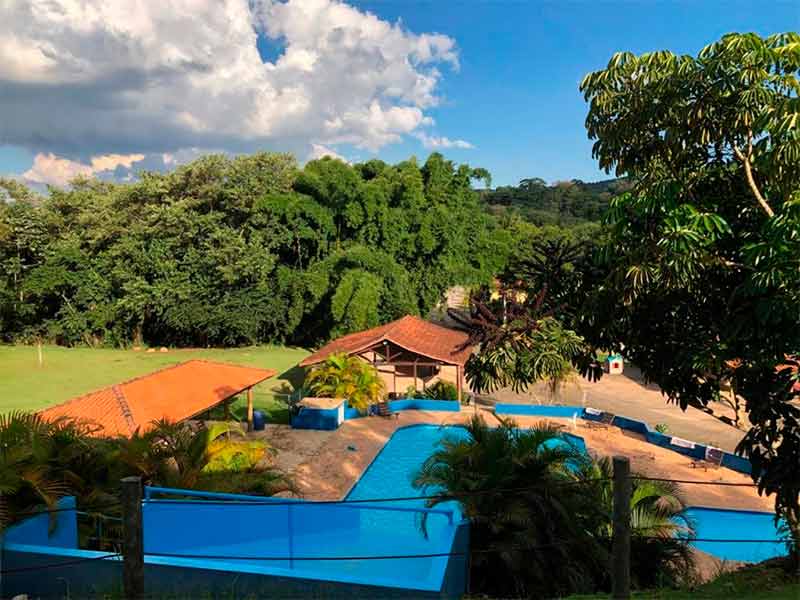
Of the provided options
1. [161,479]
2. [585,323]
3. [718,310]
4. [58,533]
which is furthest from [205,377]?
[718,310]

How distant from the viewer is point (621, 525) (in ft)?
15.2

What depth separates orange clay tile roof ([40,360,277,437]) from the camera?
40.0 feet

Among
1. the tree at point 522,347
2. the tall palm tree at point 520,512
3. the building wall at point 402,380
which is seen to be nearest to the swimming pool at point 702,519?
the tall palm tree at point 520,512

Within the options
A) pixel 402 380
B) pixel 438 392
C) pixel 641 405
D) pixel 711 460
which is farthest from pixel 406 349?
pixel 711 460

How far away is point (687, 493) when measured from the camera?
13.2 m

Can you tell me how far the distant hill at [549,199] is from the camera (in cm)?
8062

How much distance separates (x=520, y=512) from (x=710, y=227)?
4.09m

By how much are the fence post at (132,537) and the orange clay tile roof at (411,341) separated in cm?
1499

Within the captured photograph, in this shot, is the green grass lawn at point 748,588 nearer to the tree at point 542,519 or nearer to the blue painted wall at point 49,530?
the tree at point 542,519

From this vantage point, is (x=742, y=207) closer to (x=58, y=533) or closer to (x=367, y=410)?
(x=58, y=533)

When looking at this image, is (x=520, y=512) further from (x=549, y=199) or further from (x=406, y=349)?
(x=549, y=199)

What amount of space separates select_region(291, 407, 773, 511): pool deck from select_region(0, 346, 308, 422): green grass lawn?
11.6 feet

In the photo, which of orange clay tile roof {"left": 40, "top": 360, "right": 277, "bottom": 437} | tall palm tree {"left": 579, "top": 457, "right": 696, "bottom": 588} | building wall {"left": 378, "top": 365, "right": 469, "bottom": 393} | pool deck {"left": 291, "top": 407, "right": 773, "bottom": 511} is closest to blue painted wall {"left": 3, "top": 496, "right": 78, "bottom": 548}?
orange clay tile roof {"left": 40, "top": 360, "right": 277, "bottom": 437}

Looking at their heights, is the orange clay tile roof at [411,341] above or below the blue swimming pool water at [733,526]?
above
